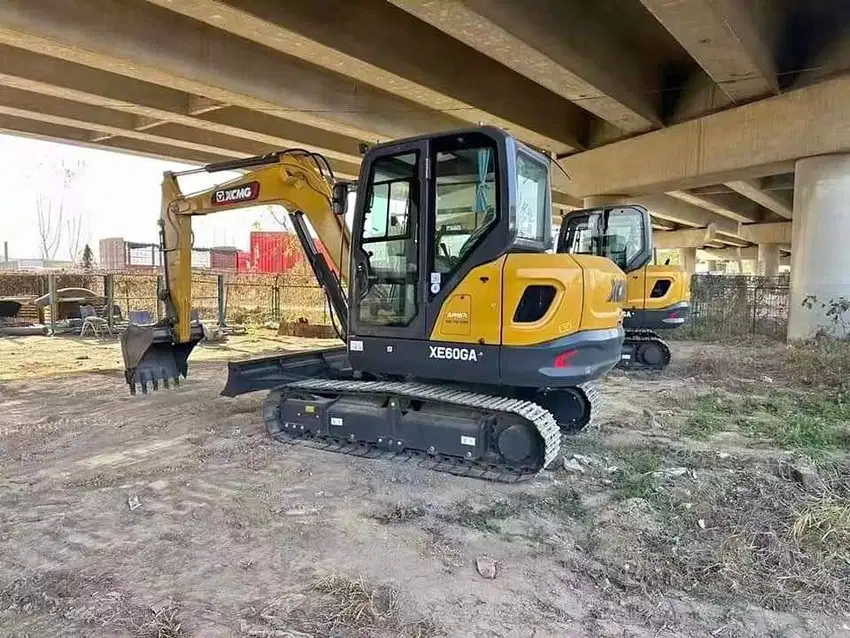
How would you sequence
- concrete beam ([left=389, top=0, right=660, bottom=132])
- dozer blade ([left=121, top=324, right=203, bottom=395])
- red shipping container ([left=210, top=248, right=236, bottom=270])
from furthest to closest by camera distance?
red shipping container ([left=210, top=248, right=236, bottom=270])
concrete beam ([left=389, top=0, right=660, bottom=132])
dozer blade ([left=121, top=324, right=203, bottom=395])

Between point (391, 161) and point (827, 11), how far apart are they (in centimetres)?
→ 881

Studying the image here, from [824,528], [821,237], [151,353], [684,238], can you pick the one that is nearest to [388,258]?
[151,353]

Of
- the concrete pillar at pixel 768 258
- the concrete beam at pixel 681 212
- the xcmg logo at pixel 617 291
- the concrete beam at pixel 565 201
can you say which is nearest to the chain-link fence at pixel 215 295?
the concrete beam at pixel 565 201

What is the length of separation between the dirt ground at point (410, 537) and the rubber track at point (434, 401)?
0.13m

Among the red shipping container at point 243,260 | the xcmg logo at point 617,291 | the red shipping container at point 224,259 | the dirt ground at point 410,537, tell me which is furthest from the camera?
the red shipping container at point 243,260

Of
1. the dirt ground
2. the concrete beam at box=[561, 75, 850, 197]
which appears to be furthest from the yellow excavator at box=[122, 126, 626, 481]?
the concrete beam at box=[561, 75, 850, 197]

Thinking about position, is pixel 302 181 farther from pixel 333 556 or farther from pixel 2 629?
pixel 2 629

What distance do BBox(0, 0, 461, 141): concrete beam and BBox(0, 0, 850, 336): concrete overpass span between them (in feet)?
0.08

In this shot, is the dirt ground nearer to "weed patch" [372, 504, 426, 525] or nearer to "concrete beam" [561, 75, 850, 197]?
"weed patch" [372, 504, 426, 525]

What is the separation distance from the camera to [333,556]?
136 inches

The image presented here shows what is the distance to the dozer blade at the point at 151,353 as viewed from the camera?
673 cm

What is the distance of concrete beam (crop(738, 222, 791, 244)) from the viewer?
27.8 metres

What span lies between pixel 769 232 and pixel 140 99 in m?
27.2

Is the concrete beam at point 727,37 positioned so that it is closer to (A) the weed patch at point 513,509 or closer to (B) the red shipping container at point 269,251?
(A) the weed patch at point 513,509
